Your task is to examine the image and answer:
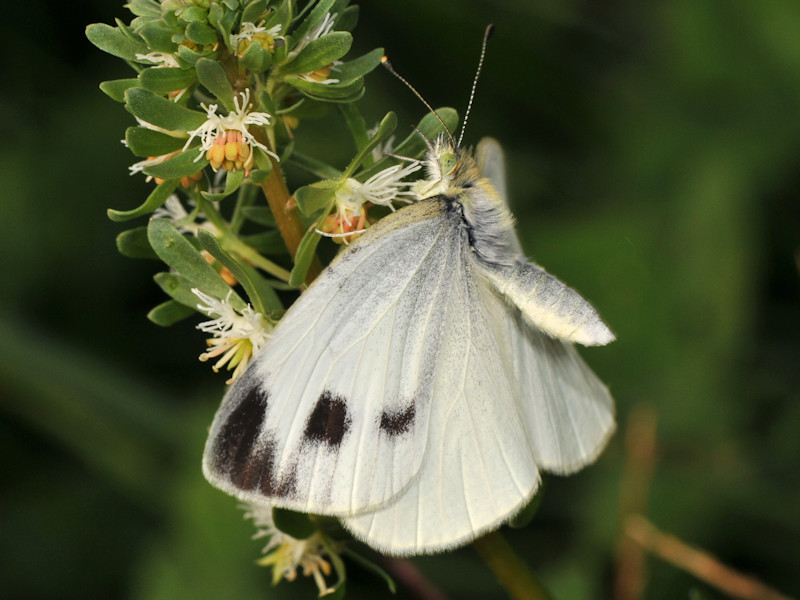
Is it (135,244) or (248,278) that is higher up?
(135,244)

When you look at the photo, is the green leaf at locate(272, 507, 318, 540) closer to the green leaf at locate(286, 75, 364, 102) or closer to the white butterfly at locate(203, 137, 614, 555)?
the white butterfly at locate(203, 137, 614, 555)

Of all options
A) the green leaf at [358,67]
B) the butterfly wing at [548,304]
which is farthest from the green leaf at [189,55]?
the butterfly wing at [548,304]

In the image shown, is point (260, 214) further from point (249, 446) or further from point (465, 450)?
point (465, 450)

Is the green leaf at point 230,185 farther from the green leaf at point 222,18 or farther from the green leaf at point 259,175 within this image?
the green leaf at point 222,18

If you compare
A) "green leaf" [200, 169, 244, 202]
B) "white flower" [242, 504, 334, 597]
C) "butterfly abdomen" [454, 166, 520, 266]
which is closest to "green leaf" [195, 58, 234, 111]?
"green leaf" [200, 169, 244, 202]

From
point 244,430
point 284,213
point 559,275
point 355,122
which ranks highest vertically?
point 355,122

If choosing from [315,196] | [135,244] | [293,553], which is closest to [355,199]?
[315,196]

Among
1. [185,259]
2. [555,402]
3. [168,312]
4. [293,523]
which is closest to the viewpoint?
[185,259]
